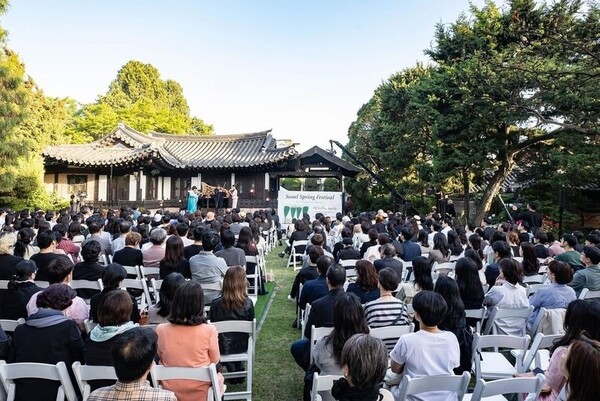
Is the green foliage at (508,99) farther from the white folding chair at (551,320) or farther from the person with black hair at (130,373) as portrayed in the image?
the person with black hair at (130,373)

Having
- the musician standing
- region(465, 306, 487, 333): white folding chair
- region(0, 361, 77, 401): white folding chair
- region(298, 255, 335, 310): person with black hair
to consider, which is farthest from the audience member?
the musician standing

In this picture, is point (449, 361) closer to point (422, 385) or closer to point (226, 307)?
point (422, 385)

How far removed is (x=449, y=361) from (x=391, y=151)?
16807 millimetres

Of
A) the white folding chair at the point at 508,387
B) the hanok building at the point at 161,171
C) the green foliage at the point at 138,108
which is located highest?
the green foliage at the point at 138,108

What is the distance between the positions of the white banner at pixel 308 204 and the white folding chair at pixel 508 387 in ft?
34.7

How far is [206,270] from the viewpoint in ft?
14.9

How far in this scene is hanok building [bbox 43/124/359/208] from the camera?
17.2m

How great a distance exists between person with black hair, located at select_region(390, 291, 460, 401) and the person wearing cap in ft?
10.1

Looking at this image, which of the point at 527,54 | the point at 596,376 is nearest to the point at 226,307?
the point at 596,376

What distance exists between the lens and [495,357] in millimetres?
3455

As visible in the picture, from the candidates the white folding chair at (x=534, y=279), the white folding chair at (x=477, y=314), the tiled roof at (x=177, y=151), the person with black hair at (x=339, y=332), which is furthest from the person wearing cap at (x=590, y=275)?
the tiled roof at (x=177, y=151)

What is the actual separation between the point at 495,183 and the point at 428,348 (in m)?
13.8

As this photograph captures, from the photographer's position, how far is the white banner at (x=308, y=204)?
1286cm

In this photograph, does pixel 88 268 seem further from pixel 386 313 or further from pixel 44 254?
pixel 386 313
